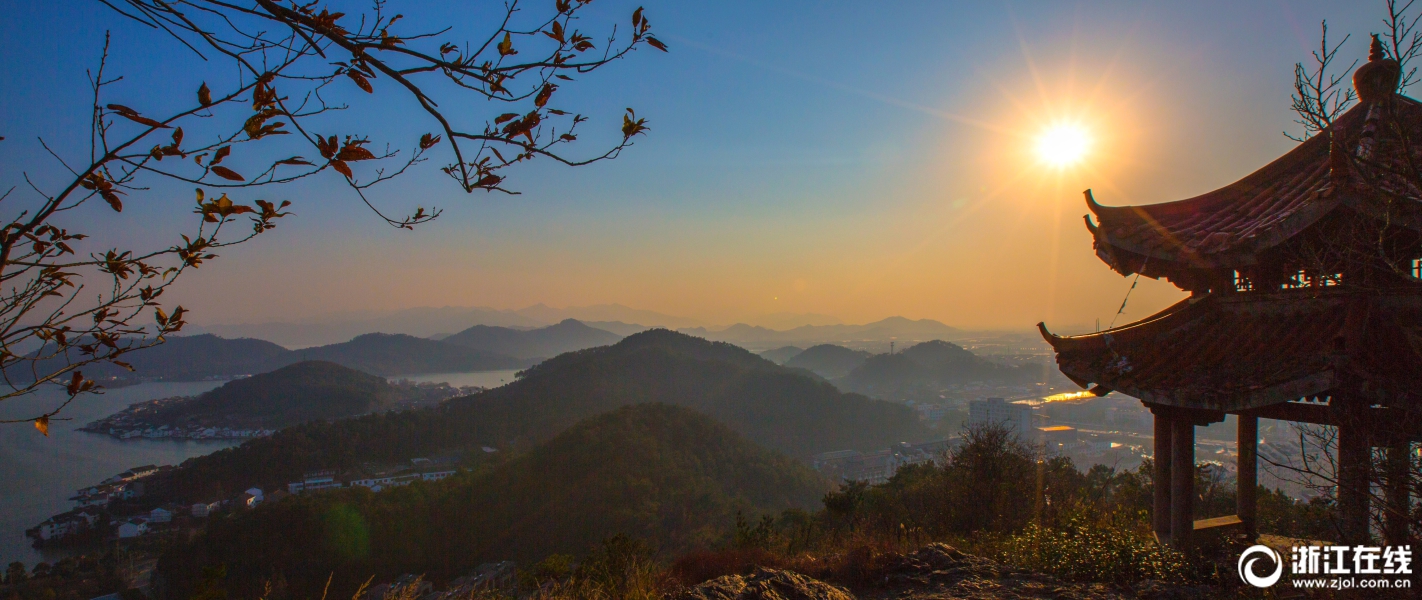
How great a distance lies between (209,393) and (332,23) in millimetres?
72439

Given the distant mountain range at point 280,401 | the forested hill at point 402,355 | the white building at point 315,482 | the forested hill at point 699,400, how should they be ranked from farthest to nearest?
the forested hill at point 402,355, the distant mountain range at point 280,401, the forested hill at point 699,400, the white building at point 315,482

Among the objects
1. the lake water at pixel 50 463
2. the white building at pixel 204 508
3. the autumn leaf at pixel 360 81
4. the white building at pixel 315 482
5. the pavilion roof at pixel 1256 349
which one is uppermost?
the autumn leaf at pixel 360 81

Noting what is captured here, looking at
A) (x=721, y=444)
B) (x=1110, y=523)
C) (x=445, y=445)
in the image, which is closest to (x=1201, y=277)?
(x=1110, y=523)

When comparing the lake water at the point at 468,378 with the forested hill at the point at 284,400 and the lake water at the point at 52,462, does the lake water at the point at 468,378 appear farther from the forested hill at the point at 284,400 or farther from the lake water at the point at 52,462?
the lake water at the point at 52,462

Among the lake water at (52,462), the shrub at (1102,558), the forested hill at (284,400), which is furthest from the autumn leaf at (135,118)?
the forested hill at (284,400)

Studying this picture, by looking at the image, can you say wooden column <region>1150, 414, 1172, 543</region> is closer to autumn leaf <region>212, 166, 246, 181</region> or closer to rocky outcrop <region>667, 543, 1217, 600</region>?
rocky outcrop <region>667, 543, 1217, 600</region>

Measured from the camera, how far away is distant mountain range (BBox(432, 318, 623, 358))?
128m

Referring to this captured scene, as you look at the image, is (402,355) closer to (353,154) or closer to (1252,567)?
(353,154)

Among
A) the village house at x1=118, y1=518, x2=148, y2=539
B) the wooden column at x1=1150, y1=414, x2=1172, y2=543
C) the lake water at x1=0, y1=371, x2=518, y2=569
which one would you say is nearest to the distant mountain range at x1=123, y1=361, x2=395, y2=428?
the lake water at x1=0, y1=371, x2=518, y2=569

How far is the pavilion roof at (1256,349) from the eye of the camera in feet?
9.52

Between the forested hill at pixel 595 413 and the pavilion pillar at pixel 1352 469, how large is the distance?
141 ft

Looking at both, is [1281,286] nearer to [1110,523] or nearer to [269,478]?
[1110,523]

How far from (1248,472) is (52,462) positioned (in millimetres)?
63087

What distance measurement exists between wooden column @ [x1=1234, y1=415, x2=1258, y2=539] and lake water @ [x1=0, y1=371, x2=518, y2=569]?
30.1 meters
